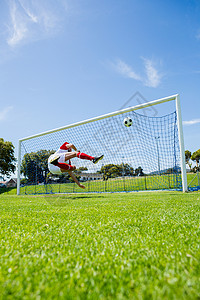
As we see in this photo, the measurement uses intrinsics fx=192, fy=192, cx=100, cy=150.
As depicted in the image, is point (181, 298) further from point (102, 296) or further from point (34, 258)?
point (34, 258)

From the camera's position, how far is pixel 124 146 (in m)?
10.6

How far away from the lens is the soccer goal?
30.6 feet

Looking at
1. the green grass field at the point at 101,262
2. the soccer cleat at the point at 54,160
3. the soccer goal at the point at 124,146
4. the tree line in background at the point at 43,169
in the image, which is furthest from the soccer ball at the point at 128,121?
Result: the green grass field at the point at 101,262

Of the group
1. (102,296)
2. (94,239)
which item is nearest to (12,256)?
(94,239)

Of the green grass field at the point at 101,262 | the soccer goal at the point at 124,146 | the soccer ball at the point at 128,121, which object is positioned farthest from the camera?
the soccer ball at the point at 128,121

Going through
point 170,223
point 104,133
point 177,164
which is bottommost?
point 170,223

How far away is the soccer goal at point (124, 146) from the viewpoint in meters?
9.32

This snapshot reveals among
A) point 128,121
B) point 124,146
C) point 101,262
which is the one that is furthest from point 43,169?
point 101,262

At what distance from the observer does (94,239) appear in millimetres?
1698

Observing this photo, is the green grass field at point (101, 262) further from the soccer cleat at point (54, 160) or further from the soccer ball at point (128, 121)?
the soccer ball at point (128, 121)

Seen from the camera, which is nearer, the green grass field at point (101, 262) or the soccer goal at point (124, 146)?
the green grass field at point (101, 262)

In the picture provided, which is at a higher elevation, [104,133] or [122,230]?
[104,133]

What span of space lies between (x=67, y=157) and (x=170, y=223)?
4.51 meters

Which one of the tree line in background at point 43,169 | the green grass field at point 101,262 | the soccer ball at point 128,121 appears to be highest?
the soccer ball at point 128,121
